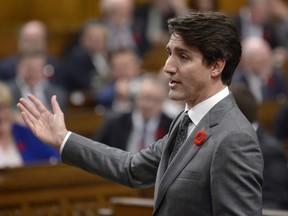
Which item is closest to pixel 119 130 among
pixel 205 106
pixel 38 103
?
pixel 38 103

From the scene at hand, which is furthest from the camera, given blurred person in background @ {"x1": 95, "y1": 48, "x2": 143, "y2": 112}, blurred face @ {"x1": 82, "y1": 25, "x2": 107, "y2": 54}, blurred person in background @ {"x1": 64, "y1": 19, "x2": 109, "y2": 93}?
blurred face @ {"x1": 82, "y1": 25, "x2": 107, "y2": 54}

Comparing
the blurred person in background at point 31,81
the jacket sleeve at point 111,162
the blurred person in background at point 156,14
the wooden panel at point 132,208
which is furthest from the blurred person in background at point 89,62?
the jacket sleeve at point 111,162

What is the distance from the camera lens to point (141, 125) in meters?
6.05

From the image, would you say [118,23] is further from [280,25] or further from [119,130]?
[119,130]

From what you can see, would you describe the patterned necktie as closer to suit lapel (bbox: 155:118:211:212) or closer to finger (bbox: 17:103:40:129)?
suit lapel (bbox: 155:118:211:212)

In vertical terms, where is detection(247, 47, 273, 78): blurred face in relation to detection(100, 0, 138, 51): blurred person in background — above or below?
below

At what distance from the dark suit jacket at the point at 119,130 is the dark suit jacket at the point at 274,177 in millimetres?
1782

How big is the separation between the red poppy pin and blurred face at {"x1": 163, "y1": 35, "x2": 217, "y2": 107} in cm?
10

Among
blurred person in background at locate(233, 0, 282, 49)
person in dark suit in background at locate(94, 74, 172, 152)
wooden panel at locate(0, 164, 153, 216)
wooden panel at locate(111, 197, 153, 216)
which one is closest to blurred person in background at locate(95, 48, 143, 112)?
person in dark suit in background at locate(94, 74, 172, 152)

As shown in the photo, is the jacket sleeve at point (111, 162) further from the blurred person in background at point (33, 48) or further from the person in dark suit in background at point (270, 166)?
the blurred person in background at point (33, 48)

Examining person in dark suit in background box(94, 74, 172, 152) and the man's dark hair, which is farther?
person in dark suit in background box(94, 74, 172, 152)

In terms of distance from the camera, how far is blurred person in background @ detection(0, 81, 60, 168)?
526 centimetres

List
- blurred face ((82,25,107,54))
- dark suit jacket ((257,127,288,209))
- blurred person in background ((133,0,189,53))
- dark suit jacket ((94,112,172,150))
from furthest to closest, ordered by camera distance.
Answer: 1. blurred person in background ((133,0,189,53))
2. blurred face ((82,25,107,54))
3. dark suit jacket ((94,112,172,150))
4. dark suit jacket ((257,127,288,209))

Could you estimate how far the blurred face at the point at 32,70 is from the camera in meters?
6.86
